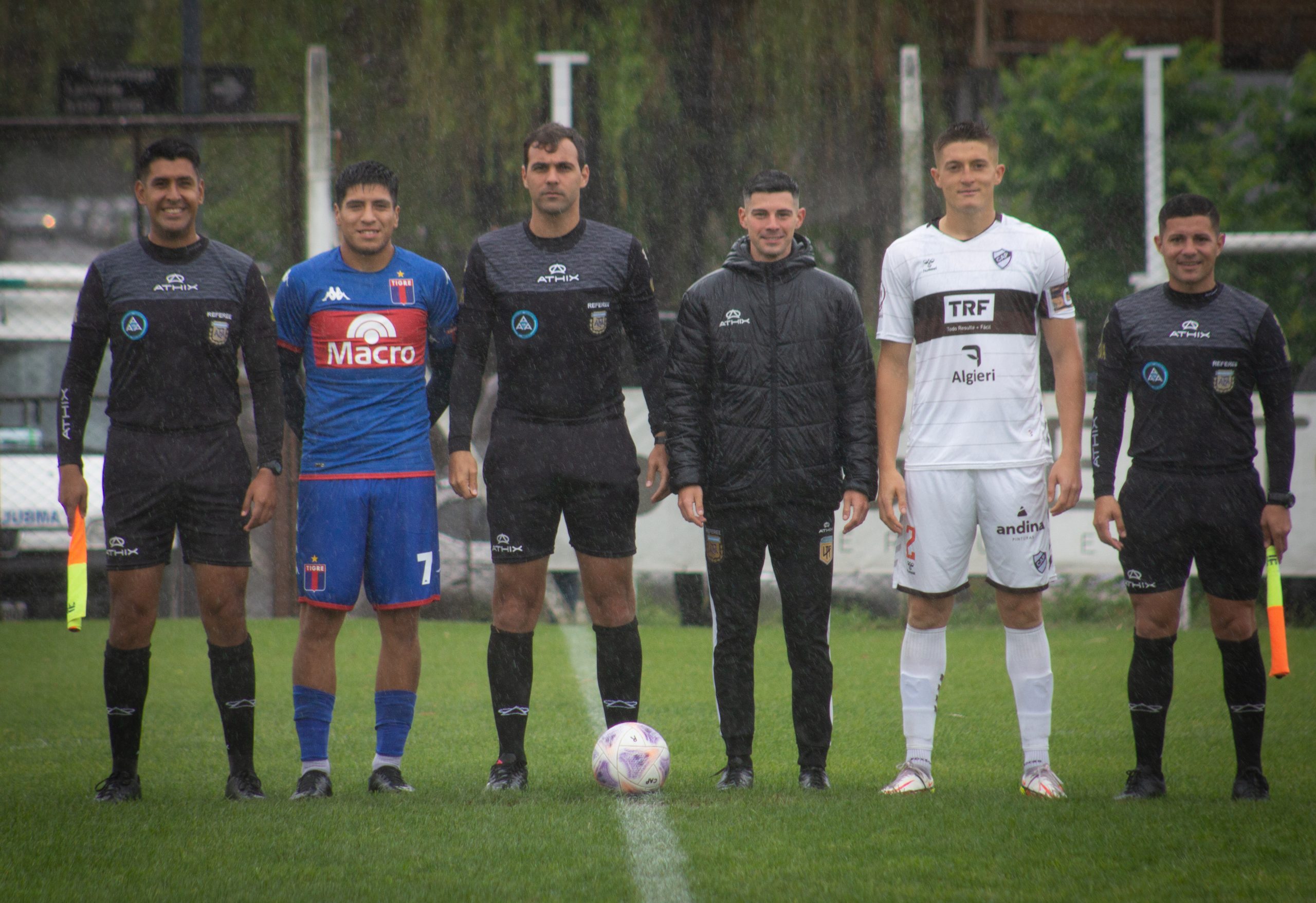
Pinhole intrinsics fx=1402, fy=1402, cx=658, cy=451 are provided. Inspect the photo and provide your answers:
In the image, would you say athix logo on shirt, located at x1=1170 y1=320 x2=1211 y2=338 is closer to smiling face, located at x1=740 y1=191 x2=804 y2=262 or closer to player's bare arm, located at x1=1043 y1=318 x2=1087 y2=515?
player's bare arm, located at x1=1043 y1=318 x2=1087 y2=515

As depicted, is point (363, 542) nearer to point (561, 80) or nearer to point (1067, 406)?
point (1067, 406)

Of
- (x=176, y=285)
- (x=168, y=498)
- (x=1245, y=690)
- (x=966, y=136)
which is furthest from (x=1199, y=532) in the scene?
(x=176, y=285)

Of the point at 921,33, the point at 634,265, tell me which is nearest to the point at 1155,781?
the point at 634,265

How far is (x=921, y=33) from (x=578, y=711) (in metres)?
11.1

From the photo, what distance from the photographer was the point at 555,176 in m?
5.05

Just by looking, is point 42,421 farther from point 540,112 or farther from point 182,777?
point 182,777

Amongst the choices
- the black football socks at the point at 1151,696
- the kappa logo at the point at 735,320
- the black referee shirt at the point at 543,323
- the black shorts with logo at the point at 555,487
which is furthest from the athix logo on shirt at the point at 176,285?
the black football socks at the point at 1151,696

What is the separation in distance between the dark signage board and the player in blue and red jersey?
895 centimetres

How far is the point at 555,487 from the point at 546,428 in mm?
218

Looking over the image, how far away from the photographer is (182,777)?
551 cm

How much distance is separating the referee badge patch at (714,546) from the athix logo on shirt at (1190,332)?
5.73 feet

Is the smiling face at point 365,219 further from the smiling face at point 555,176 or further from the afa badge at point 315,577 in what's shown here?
the afa badge at point 315,577

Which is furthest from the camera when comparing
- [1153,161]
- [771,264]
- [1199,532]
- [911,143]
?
[911,143]

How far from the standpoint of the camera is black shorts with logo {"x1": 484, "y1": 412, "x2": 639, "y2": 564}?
5.03m
